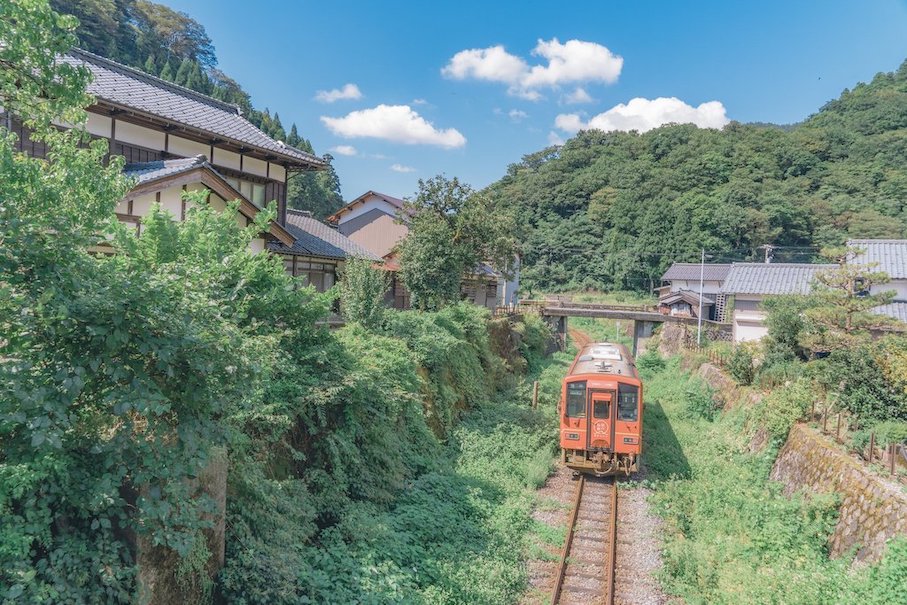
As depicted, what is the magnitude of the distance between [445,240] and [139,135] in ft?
35.0

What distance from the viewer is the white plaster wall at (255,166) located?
16281 mm

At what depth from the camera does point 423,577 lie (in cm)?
734

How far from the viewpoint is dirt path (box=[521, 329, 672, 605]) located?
26.1 feet

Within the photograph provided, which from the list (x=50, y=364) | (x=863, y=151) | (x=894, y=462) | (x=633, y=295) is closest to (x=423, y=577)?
(x=50, y=364)

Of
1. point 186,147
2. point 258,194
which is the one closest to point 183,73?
point 258,194

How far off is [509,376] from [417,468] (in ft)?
40.0

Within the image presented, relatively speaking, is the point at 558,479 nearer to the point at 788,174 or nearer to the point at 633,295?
the point at 633,295

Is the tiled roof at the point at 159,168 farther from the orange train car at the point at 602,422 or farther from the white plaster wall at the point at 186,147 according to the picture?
the orange train car at the point at 602,422

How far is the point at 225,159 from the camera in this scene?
15.6 meters

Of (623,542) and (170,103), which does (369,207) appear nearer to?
(170,103)

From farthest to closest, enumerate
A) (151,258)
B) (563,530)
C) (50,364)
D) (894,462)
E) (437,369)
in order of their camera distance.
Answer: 1. (437,369)
2. (563,530)
3. (894,462)
4. (151,258)
5. (50,364)

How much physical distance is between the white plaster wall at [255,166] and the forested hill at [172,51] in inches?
975

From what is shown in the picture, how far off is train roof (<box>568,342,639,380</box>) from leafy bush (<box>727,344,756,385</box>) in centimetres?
462

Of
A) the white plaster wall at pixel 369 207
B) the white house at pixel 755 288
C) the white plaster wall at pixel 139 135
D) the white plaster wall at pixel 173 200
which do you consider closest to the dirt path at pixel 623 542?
the white plaster wall at pixel 173 200
